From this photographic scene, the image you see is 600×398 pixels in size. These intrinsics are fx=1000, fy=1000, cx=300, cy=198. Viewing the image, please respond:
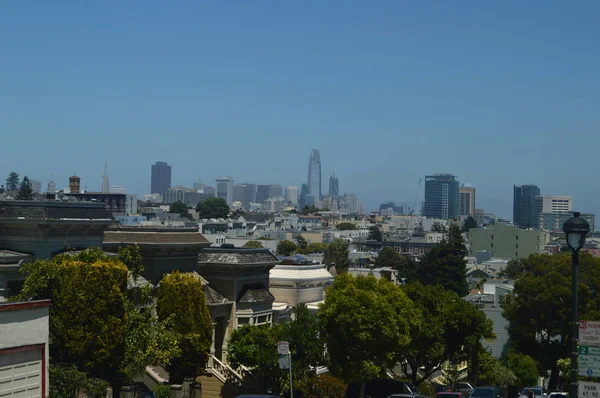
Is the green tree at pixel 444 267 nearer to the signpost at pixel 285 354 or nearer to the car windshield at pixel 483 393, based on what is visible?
the car windshield at pixel 483 393

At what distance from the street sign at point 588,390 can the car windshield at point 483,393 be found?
1895cm

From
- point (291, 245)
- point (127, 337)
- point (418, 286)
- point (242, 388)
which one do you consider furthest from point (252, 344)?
point (291, 245)

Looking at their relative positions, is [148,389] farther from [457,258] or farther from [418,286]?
[457,258]

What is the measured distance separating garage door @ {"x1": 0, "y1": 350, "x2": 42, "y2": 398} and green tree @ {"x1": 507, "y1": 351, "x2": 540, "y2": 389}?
35390mm

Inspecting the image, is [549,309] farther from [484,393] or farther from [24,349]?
[24,349]

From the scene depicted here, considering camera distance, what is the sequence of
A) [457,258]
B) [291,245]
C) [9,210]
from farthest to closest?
[291,245], [457,258], [9,210]

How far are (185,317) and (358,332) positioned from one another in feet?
22.4

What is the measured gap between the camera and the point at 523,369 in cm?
5416

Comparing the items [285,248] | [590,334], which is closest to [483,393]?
[590,334]

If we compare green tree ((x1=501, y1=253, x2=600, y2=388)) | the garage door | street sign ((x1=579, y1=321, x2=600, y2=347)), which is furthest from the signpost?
green tree ((x1=501, y1=253, x2=600, y2=388))

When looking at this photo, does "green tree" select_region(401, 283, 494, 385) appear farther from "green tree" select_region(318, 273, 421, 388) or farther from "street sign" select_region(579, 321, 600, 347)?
"street sign" select_region(579, 321, 600, 347)

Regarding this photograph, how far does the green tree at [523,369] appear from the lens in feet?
177

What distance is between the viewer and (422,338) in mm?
43562

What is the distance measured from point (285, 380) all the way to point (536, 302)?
2300 centimetres
